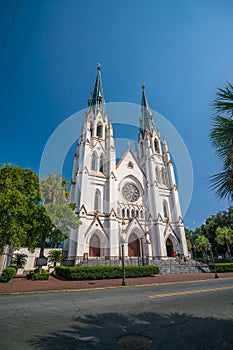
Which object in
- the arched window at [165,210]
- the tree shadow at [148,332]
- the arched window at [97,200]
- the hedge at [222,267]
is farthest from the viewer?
the arched window at [165,210]

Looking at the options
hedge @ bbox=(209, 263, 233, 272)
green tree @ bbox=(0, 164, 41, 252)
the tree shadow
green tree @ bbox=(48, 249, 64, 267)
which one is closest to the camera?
the tree shadow

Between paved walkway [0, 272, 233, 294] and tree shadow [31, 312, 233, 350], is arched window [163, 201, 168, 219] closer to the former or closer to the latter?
paved walkway [0, 272, 233, 294]

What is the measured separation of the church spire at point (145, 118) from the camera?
146 feet

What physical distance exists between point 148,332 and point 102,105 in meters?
43.8

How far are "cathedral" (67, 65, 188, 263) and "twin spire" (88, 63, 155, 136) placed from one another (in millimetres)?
2820

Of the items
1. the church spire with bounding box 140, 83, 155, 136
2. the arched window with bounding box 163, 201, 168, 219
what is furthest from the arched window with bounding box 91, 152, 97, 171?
the church spire with bounding box 140, 83, 155, 136

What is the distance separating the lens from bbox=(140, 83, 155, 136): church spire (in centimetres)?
4463

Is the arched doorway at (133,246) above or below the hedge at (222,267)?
above

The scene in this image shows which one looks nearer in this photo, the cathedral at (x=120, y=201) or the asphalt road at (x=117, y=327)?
the asphalt road at (x=117, y=327)

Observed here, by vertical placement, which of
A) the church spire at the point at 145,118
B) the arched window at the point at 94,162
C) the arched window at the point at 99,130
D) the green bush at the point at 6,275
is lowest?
the green bush at the point at 6,275

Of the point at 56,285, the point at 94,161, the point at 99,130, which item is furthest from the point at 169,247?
the point at 99,130

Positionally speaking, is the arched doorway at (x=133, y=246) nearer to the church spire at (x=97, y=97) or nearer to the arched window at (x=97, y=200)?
the arched window at (x=97, y=200)

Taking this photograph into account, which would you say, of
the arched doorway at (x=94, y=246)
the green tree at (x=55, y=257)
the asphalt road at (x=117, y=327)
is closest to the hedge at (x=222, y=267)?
the arched doorway at (x=94, y=246)

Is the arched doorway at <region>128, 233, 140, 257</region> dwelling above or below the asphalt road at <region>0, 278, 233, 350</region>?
above
